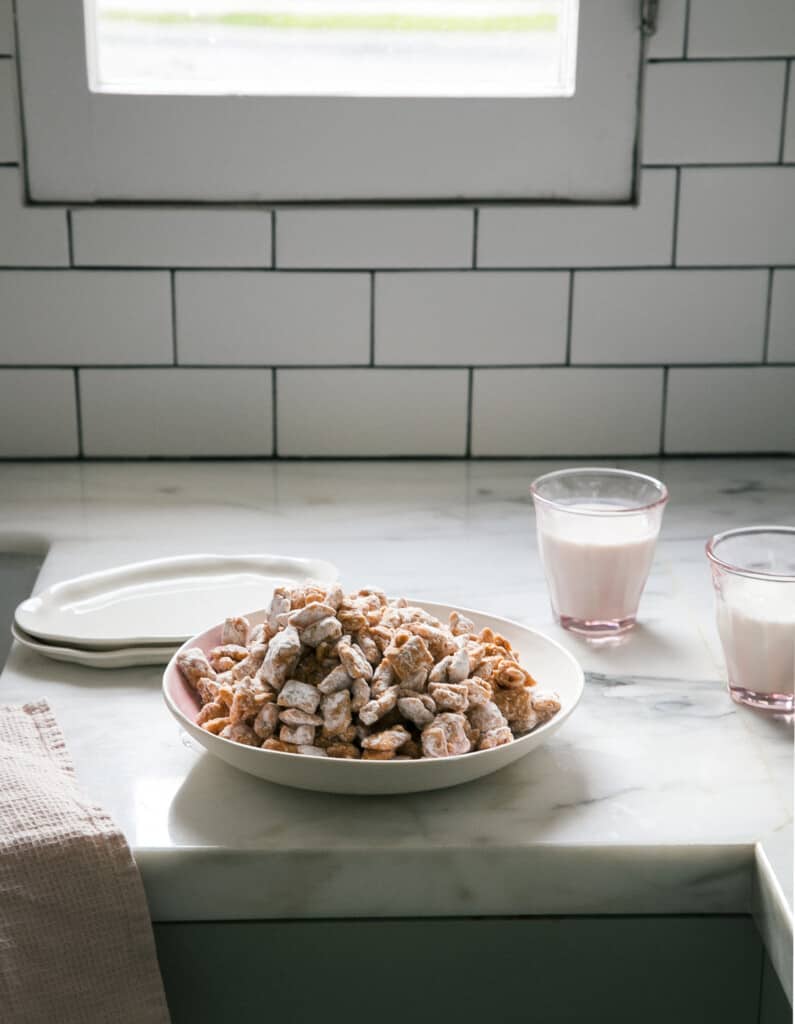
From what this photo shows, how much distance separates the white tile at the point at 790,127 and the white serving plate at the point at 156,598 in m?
0.78

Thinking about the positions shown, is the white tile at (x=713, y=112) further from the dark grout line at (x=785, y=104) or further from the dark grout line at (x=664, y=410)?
the dark grout line at (x=664, y=410)

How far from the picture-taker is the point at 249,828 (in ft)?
2.64

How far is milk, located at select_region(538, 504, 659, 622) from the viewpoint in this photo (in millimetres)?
1077

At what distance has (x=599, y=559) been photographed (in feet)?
3.52

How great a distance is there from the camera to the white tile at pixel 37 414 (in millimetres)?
1544

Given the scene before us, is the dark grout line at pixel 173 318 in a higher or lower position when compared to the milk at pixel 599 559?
higher

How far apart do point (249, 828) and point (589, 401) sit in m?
0.91

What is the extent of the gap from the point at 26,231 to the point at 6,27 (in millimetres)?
223

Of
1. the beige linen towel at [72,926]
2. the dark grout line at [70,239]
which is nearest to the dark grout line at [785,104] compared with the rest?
the dark grout line at [70,239]

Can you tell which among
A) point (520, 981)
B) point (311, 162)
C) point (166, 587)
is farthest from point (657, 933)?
point (311, 162)

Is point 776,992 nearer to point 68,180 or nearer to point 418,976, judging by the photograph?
point 418,976

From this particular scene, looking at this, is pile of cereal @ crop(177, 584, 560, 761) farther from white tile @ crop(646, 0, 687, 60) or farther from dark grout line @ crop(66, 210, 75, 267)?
white tile @ crop(646, 0, 687, 60)

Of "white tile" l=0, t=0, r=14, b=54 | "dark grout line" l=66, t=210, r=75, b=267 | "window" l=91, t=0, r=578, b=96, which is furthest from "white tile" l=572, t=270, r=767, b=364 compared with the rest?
"white tile" l=0, t=0, r=14, b=54

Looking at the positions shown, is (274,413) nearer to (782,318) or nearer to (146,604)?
(146,604)
